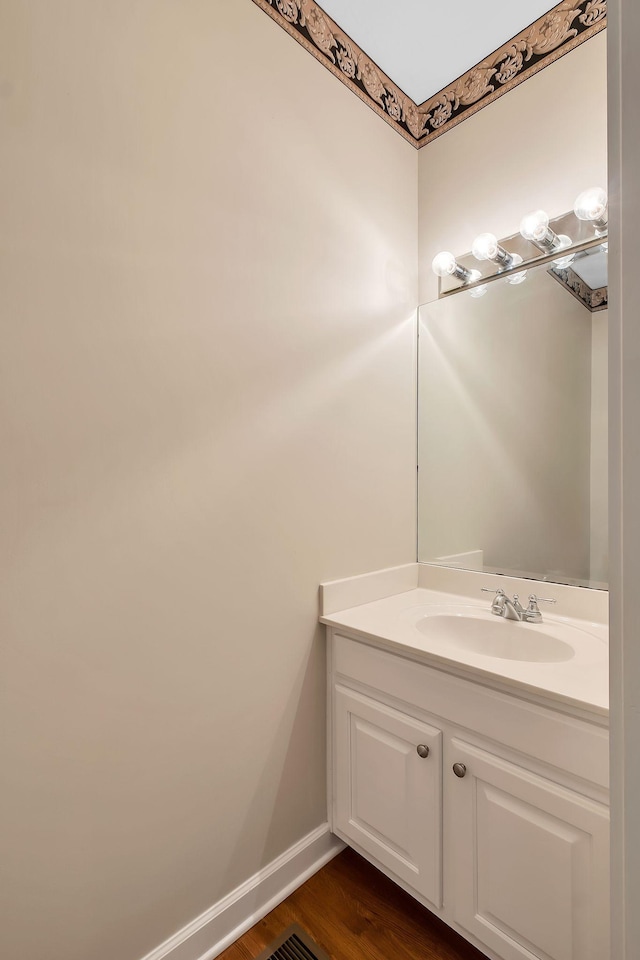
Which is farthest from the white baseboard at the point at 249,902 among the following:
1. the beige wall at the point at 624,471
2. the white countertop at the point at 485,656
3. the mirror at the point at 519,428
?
the beige wall at the point at 624,471

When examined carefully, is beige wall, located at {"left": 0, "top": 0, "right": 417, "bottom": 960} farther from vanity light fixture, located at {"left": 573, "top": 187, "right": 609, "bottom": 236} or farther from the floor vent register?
vanity light fixture, located at {"left": 573, "top": 187, "right": 609, "bottom": 236}

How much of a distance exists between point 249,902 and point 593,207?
2.16 metres

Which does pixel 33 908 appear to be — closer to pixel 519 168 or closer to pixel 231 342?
pixel 231 342

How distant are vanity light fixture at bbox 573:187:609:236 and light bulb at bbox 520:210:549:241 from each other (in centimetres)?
9

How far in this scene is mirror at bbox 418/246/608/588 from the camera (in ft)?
4.71

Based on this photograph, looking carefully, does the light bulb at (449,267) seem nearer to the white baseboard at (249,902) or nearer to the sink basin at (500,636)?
the sink basin at (500,636)

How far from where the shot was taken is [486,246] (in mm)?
1591

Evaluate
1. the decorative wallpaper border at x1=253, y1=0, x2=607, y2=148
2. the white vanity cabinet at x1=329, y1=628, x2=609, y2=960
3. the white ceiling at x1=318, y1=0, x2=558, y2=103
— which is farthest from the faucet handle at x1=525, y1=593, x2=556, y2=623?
the white ceiling at x1=318, y1=0, x2=558, y2=103

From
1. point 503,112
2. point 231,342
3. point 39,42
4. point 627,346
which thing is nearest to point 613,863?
point 627,346

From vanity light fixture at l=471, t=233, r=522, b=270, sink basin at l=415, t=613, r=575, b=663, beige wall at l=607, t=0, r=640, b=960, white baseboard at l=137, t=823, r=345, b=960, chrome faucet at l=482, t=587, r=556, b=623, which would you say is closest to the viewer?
beige wall at l=607, t=0, r=640, b=960

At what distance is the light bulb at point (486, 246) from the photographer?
5.21 feet

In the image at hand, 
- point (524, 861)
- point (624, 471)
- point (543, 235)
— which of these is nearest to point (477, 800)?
point (524, 861)

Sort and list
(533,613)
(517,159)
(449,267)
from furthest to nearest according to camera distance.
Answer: (449,267)
(517,159)
(533,613)

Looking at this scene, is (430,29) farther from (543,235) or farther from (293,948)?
(293,948)
